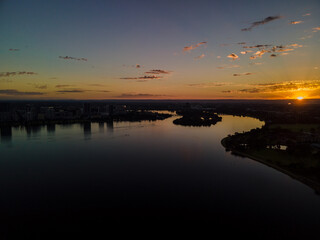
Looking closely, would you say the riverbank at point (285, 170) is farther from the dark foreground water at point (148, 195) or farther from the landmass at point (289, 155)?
the dark foreground water at point (148, 195)

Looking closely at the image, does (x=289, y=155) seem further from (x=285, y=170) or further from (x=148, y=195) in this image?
(x=148, y=195)

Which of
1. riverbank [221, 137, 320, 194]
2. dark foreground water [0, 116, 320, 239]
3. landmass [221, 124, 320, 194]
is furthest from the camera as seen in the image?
landmass [221, 124, 320, 194]

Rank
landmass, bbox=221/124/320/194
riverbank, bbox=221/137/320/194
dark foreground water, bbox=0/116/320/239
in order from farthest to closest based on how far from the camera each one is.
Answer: landmass, bbox=221/124/320/194, riverbank, bbox=221/137/320/194, dark foreground water, bbox=0/116/320/239

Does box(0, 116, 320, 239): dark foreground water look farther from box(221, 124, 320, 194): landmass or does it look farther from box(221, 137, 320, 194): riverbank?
box(221, 124, 320, 194): landmass

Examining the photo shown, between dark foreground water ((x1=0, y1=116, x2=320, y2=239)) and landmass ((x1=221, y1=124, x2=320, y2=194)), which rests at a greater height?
landmass ((x1=221, y1=124, x2=320, y2=194))

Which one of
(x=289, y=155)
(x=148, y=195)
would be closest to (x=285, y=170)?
(x=289, y=155)

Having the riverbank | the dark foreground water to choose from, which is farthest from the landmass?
the dark foreground water

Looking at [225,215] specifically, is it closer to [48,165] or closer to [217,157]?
[217,157]

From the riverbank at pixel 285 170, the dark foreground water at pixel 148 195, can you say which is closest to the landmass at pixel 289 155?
the riverbank at pixel 285 170
